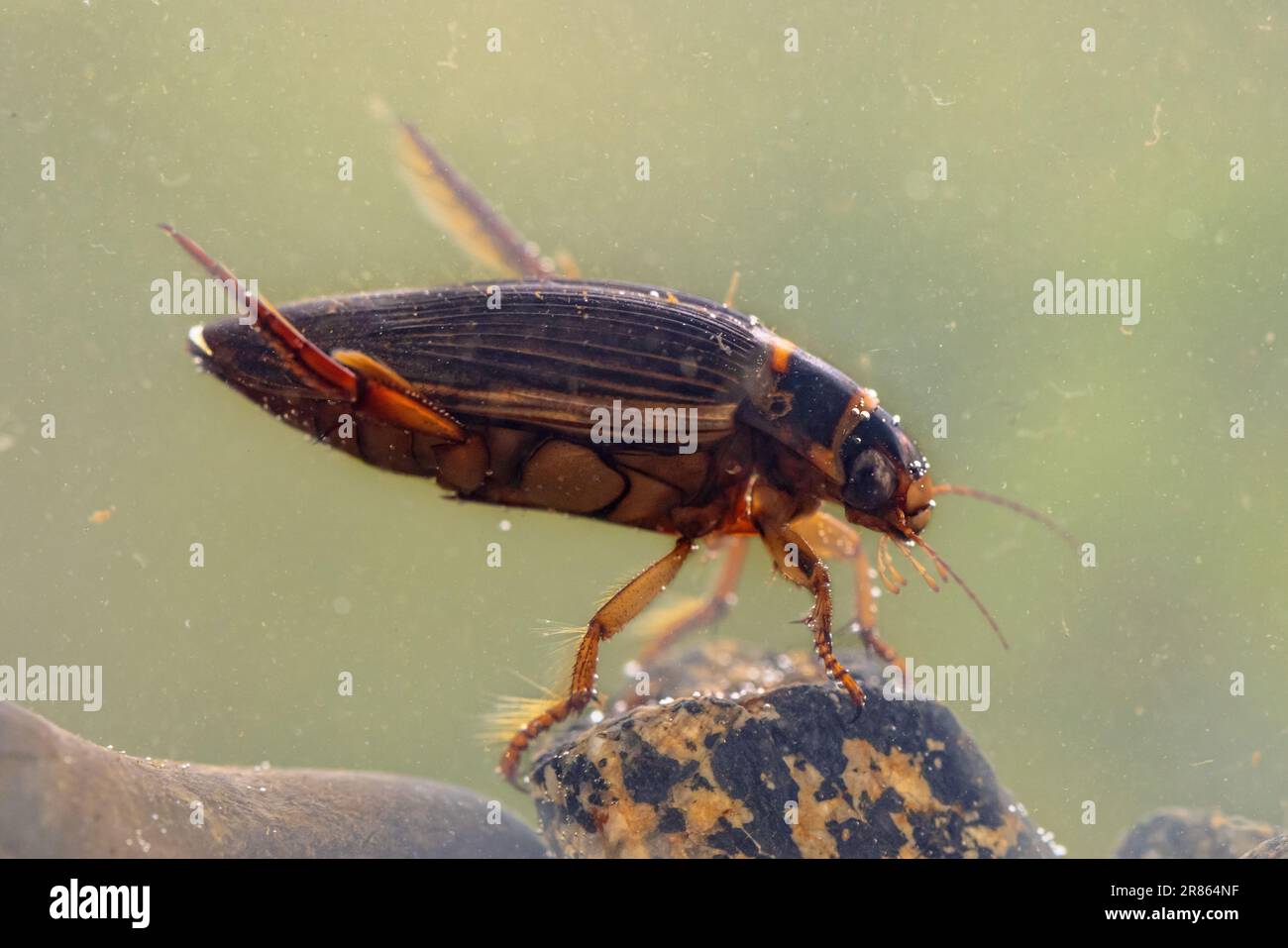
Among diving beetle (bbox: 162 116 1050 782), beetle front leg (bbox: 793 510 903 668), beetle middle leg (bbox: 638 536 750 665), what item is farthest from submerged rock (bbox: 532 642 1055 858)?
beetle middle leg (bbox: 638 536 750 665)

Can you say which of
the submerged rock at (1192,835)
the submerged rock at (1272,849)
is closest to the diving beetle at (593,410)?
the submerged rock at (1272,849)

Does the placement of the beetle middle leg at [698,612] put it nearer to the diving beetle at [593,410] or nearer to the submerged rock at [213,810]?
the diving beetle at [593,410]

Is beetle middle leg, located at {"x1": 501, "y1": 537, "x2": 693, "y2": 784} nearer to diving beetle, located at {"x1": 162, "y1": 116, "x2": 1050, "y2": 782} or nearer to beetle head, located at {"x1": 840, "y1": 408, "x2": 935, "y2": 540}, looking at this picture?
diving beetle, located at {"x1": 162, "y1": 116, "x2": 1050, "y2": 782}

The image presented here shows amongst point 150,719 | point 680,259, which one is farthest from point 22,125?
point 680,259

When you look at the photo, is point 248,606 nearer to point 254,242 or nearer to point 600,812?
point 254,242

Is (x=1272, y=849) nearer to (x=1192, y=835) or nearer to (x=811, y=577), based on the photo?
(x=1192, y=835)
